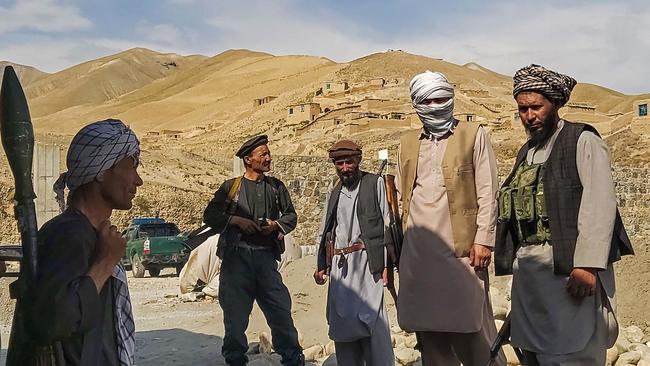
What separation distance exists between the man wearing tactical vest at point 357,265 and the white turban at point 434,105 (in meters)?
0.90

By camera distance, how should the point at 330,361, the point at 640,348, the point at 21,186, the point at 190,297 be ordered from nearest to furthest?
the point at 21,186, the point at 640,348, the point at 330,361, the point at 190,297

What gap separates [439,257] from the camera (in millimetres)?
3705

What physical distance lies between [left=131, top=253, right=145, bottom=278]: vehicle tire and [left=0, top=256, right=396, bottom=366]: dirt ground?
4.25m

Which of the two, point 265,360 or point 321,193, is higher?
point 321,193

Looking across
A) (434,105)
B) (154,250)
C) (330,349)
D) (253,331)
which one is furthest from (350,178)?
(154,250)

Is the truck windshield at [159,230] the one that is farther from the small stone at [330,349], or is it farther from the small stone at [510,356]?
the small stone at [510,356]

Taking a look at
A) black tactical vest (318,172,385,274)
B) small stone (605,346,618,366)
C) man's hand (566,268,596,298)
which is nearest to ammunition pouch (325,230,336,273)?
black tactical vest (318,172,385,274)

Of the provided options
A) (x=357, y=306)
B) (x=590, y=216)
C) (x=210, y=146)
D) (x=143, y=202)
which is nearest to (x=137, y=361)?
(x=357, y=306)

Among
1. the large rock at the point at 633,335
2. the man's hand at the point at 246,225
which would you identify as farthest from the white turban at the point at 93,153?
the large rock at the point at 633,335

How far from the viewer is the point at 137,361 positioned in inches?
256

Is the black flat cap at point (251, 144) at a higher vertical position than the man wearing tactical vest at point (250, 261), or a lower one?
higher

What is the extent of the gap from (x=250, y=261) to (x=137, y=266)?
11.7 m

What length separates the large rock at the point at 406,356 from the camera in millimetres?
5793

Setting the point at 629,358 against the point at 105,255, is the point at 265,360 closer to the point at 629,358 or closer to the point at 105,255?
the point at 629,358
